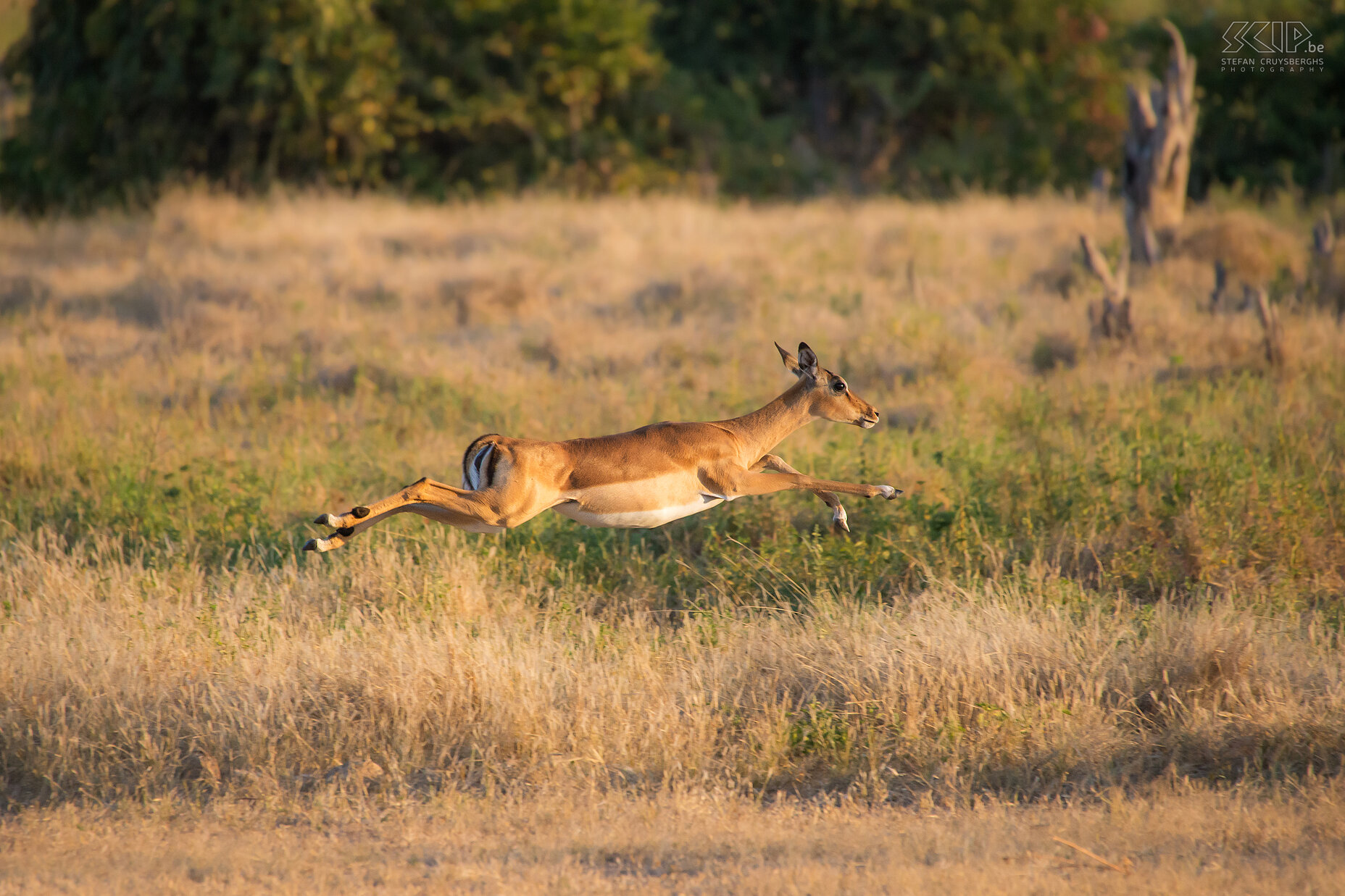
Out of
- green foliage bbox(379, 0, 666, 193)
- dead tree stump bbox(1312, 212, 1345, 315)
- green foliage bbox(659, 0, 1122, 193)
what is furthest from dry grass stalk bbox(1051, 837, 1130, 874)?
green foliage bbox(659, 0, 1122, 193)

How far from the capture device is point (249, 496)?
743 cm

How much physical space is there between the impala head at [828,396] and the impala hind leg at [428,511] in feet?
4.87

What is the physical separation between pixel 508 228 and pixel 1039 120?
610 inches

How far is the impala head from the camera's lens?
213 inches

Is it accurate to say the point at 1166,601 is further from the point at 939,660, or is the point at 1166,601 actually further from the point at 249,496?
the point at 249,496

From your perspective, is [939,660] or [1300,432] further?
[1300,432]

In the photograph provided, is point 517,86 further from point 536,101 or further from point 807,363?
point 807,363

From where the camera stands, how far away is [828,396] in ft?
17.9

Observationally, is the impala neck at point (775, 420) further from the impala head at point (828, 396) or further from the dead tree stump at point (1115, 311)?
the dead tree stump at point (1115, 311)

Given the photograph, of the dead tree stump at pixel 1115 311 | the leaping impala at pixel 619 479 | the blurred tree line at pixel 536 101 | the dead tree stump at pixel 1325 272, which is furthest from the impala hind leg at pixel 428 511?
the blurred tree line at pixel 536 101

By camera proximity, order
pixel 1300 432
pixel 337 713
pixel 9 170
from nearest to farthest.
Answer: pixel 337 713 → pixel 1300 432 → pixel 9 170

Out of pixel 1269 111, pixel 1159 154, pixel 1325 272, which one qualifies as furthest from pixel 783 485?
pixel 1269 111

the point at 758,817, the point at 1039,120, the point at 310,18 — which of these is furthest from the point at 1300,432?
the point at 1039,120

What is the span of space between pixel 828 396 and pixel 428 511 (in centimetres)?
187
